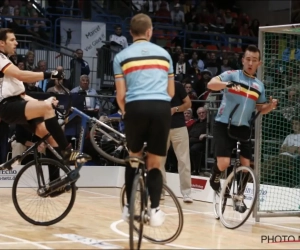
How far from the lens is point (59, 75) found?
810cm

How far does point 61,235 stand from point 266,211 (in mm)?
2988

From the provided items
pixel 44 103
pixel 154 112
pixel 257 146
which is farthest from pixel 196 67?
pixel 154 112

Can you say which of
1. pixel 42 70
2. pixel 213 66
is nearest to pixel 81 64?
pixel 42 70

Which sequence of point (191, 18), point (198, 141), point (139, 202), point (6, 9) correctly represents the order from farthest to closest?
point (191, 18) < point (6, 9) < point (198, 141) < point (139, 202)

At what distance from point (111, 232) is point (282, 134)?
3.56 meters

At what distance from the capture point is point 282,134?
35.8ft

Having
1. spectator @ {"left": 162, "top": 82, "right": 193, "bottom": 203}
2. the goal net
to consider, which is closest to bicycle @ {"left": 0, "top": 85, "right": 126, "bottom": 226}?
spectator @ {"left": 162, "top": 82, "right": 193, "bottom": 203}

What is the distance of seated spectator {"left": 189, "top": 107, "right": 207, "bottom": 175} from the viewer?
44.9 feet

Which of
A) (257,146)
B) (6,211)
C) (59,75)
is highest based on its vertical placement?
(59,75)

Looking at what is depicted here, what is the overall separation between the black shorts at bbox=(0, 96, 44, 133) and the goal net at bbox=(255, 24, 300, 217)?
3.37 meters

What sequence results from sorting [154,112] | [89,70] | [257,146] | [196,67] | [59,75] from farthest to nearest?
[196,67]
[89,70]
[257,146]
[59,75]
[154,112]

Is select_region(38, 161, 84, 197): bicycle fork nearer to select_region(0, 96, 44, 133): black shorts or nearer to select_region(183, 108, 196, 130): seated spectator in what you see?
select_region(0, 96, 44, 133): black shorts

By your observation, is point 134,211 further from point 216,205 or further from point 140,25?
point 216,205

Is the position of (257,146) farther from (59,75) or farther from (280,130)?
(59,75)
